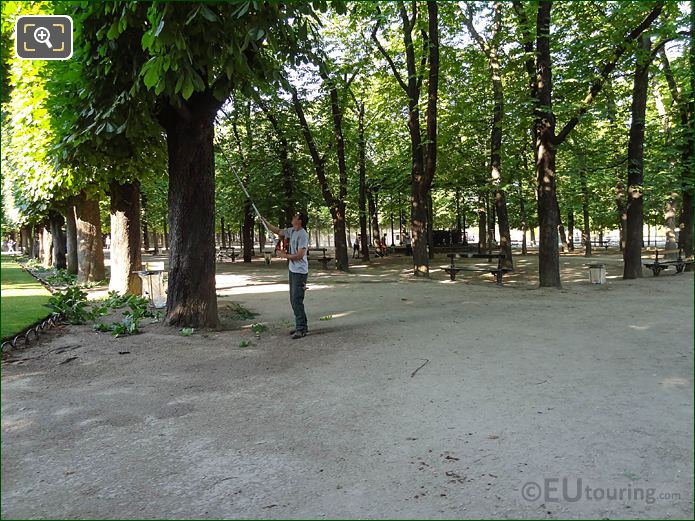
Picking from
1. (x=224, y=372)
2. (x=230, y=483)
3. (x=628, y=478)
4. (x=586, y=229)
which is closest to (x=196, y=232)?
(x=224, y=372)

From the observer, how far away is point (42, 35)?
183 centimetres

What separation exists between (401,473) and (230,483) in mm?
1158

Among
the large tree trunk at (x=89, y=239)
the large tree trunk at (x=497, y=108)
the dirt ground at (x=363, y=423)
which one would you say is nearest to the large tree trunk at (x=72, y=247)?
the large tree trunk at (x=89, y=239)

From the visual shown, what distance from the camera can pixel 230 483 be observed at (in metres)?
3.32

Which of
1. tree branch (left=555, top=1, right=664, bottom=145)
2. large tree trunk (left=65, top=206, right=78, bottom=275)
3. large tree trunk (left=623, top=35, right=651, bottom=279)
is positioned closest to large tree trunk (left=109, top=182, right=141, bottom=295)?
large tree trunk (left=65, top=206, right=78, bottom=275)

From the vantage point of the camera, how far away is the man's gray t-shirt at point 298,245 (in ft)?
26.7

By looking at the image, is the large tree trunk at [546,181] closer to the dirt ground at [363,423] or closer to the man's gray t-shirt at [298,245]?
the dirt ground at [363,423]

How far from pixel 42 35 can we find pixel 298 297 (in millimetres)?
6355

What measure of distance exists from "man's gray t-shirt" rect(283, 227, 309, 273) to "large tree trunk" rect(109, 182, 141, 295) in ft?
19.1

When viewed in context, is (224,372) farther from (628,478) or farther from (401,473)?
(628,478)

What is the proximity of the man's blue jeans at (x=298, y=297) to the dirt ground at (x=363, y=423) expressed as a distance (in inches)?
19.3

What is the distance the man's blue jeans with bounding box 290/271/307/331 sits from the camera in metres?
8.03

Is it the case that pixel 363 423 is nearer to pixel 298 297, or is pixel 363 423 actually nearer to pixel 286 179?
pixel 298 297

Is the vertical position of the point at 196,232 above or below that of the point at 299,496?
above
